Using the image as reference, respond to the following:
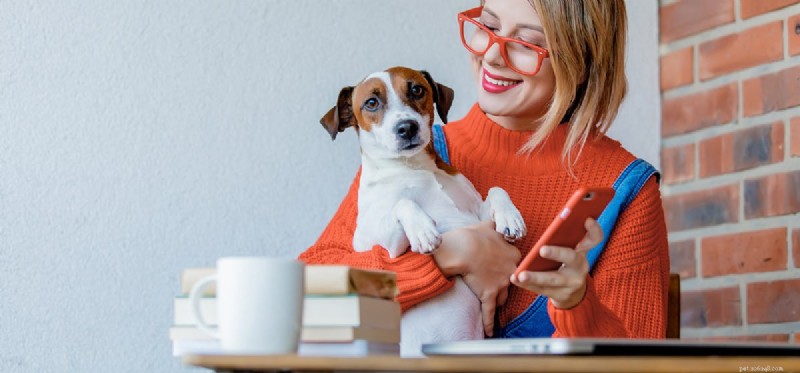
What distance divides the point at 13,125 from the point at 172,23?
1.14 ft

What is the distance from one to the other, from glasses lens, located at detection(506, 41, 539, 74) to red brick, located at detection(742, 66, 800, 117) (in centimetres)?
61

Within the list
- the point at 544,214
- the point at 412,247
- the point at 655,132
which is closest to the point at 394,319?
the point at 412,247

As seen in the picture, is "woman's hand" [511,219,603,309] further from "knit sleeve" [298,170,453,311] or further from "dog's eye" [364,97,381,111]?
"dog's eye" [364,97,381,111]

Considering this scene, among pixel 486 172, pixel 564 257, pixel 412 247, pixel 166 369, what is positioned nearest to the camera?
pixel 564 257

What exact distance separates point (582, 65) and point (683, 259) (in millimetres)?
732

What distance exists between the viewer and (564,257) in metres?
1.09

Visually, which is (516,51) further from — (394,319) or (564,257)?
(394,319)

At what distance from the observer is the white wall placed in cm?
185

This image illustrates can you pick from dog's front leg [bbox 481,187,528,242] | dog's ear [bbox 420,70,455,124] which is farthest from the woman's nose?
dog's front leg [bbox 481,187,528,242]

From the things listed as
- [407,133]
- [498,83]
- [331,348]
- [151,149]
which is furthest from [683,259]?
[331,348]

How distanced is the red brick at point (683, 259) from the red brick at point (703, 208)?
0.12 feet

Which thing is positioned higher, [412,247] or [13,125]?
[13,125]

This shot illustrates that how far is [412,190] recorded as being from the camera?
68.1 inches

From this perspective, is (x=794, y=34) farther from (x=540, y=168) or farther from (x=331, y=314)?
(x=331, y=314)
